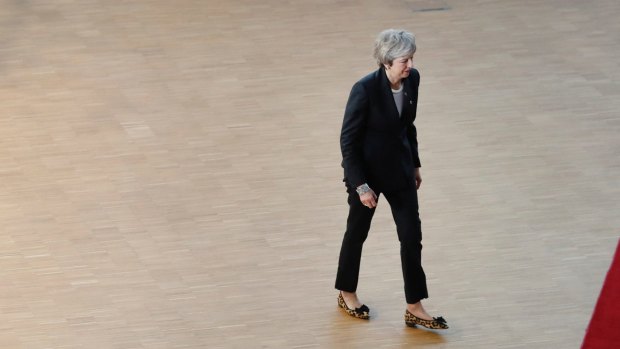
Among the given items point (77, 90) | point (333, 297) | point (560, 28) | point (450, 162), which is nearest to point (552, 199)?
point (450, 162)

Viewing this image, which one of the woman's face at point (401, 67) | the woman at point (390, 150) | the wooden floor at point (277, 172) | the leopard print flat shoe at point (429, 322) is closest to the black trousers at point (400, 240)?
the woman at point (390, 150)

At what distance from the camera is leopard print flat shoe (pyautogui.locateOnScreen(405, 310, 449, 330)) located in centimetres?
591

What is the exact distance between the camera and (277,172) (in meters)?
7.39

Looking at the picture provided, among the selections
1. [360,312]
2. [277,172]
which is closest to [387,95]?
[360,312]

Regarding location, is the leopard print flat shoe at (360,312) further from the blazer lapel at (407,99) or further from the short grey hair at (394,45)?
the short grey hair at (394,45)

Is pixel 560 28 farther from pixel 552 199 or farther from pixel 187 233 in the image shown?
pixel 187 233

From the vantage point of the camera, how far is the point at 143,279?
6297 millimetres

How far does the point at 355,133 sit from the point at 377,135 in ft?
0.40

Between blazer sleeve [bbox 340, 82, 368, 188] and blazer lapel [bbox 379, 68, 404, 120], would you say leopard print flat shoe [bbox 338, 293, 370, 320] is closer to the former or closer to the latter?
blazer sleeve [bbox 340, 82, 368, 188]

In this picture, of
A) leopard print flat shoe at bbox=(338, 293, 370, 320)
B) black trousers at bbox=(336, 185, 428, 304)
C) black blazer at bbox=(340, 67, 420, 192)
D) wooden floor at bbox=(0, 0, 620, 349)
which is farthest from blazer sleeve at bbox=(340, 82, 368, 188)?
wooden floor at bbox=(0, 0, 620, 349)

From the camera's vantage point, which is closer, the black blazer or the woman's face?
the woman's face

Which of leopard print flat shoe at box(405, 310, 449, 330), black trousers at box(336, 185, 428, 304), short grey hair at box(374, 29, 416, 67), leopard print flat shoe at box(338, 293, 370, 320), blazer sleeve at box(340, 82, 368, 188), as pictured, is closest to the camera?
short grey hair at box(374, 29, 416, 67)

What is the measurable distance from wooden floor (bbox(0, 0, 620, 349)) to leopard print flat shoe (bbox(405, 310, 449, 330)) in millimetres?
55

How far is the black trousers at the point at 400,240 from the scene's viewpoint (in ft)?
18.8
